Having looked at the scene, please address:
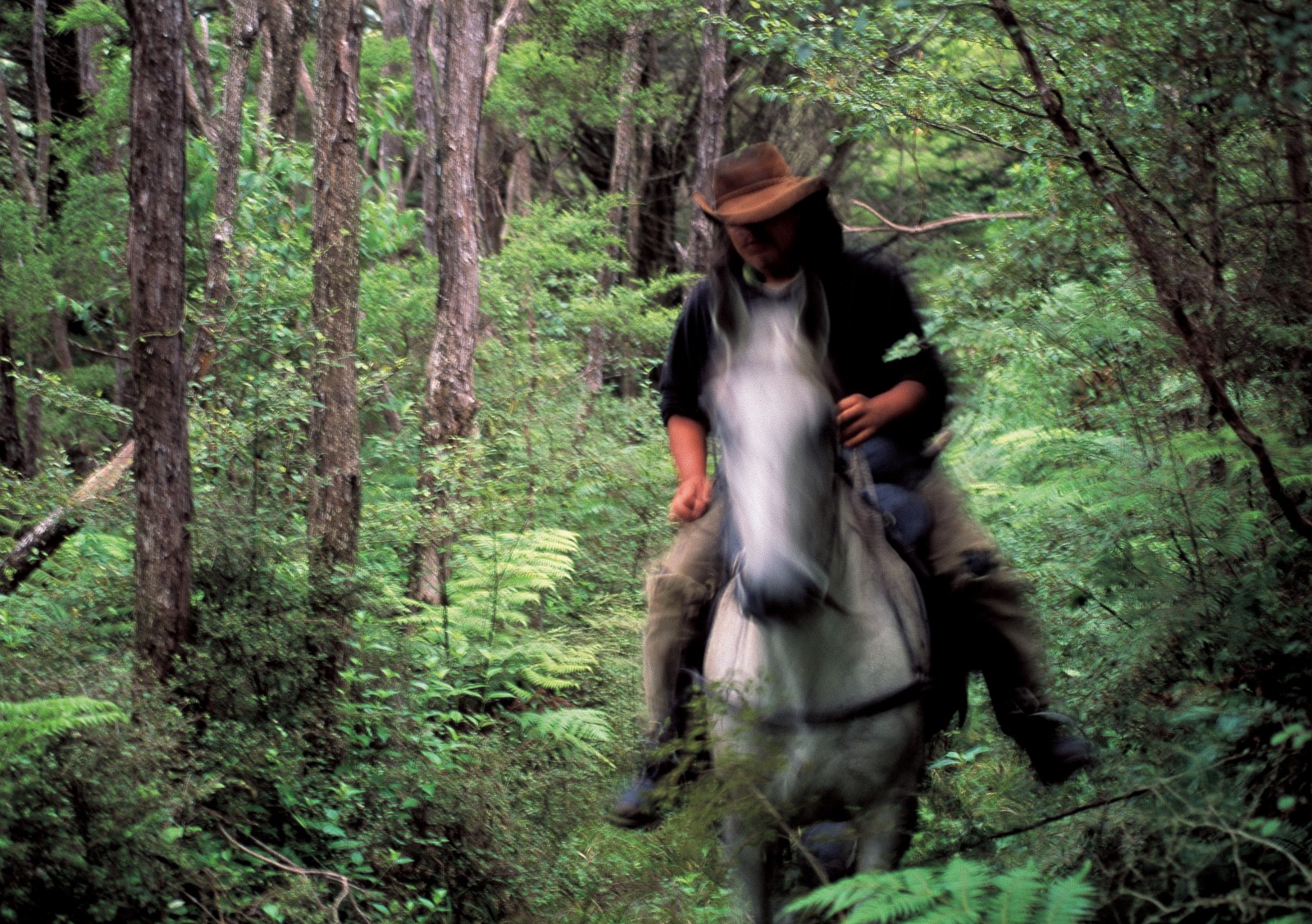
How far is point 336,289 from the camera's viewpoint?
841 centimetres

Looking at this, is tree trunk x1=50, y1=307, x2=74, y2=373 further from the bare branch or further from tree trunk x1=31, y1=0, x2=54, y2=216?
the bare branch

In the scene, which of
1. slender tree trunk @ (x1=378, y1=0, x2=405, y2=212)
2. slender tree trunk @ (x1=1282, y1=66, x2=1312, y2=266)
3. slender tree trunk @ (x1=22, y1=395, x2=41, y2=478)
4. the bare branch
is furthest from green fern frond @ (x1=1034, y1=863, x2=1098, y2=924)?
slender tree trunk @ (x1=378, y1=0, x2=405, y2=212)

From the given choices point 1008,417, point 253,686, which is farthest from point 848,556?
point 1008,417

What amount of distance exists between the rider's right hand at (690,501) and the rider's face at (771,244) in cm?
88

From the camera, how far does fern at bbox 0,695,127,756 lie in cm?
414

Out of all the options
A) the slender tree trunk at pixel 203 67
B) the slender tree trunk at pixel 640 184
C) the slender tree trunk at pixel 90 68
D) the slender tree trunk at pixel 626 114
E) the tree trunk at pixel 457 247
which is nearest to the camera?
the tree trunk at pixel 457 247

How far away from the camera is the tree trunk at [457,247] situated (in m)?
11.8

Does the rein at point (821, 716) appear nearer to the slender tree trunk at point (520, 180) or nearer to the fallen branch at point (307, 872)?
the fallen branch at point (307, 872)

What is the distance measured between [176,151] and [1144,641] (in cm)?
525

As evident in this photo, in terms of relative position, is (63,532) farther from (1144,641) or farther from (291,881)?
(1144,641)

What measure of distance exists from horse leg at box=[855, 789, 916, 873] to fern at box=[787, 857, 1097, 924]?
2.02 feet

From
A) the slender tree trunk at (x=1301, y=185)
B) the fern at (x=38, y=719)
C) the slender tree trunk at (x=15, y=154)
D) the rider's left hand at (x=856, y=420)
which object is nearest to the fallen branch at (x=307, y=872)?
the fern at (x=38, y=719)

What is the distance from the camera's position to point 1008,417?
11.3 m

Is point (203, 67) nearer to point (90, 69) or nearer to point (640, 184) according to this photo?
point (90, 69)
